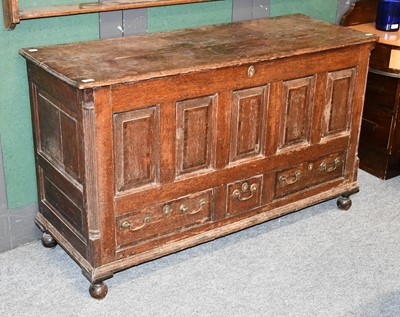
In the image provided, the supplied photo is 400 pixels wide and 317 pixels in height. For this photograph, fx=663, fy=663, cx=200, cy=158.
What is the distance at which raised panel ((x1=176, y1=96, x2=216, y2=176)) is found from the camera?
2877mm

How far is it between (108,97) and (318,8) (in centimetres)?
181

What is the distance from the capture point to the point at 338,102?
3.41m

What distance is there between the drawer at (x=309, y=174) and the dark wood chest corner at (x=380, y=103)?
1.77 ft

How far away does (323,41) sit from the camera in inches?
127

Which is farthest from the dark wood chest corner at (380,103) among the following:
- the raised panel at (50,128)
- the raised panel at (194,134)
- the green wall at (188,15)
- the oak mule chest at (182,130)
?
the raised panel at (50,128)

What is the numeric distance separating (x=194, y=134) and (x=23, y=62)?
845 mm

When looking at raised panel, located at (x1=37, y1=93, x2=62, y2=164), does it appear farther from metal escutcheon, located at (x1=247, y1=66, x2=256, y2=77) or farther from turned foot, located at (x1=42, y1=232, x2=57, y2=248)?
metal escutcheon, located at (x1=247, y1=66, x2=256, y2=77)

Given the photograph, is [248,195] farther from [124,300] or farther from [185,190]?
[124,300]

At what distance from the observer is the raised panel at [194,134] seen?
113 inches

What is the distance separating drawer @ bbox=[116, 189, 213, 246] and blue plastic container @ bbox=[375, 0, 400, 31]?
1.74 meters

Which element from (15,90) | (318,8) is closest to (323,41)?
(318,8)

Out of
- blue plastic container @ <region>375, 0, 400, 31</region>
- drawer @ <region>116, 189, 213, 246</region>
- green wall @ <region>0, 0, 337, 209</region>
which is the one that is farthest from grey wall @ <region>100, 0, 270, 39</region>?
blue plastic container @ <region>375, 0, 400, 31</region>

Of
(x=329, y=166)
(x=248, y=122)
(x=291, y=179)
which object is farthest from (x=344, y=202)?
(x=248, y=122)

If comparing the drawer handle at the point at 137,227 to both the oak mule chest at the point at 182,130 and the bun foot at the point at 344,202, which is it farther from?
the bun foot at the point at 344,202
